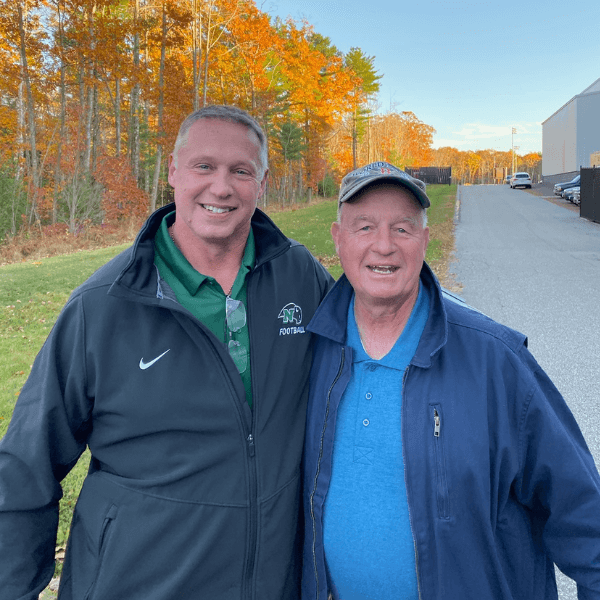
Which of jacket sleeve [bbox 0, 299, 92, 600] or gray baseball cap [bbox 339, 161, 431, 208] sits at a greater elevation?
gray baseball cap [bbox 339, 161, 431, 208]

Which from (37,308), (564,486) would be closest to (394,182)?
(564,486)

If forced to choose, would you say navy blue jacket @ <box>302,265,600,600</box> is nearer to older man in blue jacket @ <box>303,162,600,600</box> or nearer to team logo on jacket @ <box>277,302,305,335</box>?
→ older man in blue jacket @ <box>303,162,600,600</box>

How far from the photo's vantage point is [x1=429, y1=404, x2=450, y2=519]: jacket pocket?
1.76m

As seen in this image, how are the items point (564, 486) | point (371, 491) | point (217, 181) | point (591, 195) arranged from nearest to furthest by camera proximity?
point (564, 486) → point (371, 491) → point (217, 181) → point (591, 195)

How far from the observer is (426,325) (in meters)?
1.95

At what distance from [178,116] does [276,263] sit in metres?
24.6

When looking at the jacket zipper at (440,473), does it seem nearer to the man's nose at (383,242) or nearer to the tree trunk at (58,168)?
the man's nose at (383,242)

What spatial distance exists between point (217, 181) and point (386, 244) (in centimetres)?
89

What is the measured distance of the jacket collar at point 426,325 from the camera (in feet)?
6.05

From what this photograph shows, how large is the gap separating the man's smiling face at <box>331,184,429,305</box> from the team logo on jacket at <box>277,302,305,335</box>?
0.31 metres

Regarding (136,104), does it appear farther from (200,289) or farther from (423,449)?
(423,449)

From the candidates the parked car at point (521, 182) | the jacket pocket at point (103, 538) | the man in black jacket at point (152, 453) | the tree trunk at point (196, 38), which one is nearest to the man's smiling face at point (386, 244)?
the man in black jacket at point (152, 453)

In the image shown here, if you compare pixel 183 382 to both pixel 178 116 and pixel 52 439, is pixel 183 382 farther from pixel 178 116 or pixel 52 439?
pixel 178 116

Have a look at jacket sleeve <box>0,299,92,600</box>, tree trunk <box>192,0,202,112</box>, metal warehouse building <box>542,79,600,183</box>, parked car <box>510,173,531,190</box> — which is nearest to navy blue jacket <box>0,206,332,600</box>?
jacket sleeve <box>0,299,92,600</box>
